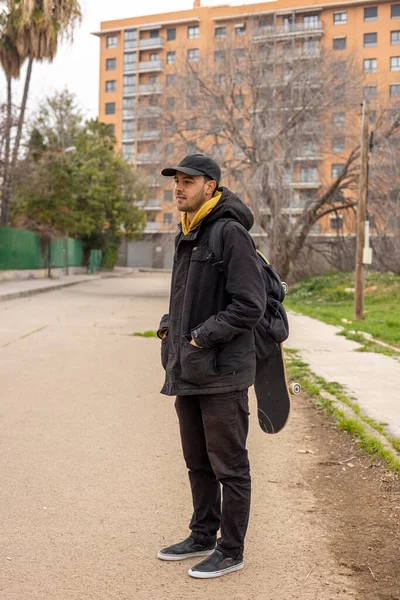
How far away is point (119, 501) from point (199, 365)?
1.56 meters

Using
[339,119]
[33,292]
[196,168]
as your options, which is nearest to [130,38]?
[339,119]

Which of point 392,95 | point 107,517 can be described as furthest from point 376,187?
point 107,517

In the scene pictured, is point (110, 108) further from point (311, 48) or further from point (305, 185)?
point (305, 185)

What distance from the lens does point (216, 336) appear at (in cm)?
343

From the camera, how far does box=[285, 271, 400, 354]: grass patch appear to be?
1491 centimetres

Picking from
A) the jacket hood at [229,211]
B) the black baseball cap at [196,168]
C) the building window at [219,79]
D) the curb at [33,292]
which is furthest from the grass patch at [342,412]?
the building window at [219,79]

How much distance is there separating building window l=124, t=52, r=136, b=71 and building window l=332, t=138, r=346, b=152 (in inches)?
2437

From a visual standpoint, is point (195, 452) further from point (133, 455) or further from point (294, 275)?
point (294, 275)

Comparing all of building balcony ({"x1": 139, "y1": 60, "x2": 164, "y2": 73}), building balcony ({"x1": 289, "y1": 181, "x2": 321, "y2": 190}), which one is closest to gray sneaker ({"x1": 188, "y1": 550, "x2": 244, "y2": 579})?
building balcony ({"x1": 289, "y1": 181, "x2": 321, "y2": 190})

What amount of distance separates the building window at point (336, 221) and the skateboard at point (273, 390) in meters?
27.6

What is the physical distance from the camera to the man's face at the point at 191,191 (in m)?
3.63

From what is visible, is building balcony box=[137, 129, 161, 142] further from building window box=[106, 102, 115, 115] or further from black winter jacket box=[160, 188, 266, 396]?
building window box=[106, 102, 115, 115]

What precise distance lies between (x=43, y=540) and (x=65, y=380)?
5.23 meters

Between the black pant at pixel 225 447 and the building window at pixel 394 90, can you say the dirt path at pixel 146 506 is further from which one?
the building window at pixel 394 90
